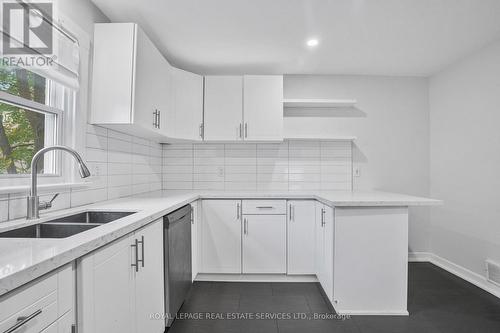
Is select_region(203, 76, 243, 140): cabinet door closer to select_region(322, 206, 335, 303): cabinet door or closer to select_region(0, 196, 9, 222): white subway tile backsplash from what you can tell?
select_region(322, 206, 335, 303): cabinet door

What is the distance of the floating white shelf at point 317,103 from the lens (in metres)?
3.15

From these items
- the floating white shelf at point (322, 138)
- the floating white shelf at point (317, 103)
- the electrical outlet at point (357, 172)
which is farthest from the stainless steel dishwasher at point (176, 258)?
the electrical outlet at point (357, 172)

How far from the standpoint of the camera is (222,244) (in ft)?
9.14

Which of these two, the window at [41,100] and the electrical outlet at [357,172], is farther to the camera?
the electrical outlet at [357,172]

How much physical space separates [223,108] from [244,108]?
0.77ft

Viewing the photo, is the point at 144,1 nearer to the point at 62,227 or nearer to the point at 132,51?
the point at 132,51

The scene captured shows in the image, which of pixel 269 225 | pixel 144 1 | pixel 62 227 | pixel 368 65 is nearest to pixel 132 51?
pixel 144 1

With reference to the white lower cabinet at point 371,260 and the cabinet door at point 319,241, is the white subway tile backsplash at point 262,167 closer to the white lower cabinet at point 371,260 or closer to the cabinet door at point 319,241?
the cabinet door at point 319,241

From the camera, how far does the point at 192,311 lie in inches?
88.0

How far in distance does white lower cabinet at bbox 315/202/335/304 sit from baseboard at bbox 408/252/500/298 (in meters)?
1.56

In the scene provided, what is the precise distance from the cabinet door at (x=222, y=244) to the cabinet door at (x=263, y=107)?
2.74ft

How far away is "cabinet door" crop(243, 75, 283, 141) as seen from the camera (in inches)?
120

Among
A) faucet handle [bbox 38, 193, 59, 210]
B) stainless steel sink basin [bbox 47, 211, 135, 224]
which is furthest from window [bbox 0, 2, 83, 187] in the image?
stainless steel sink basin [bbox 47, 211, 135, 224]

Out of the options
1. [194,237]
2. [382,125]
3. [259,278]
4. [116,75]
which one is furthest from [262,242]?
[382,125]
